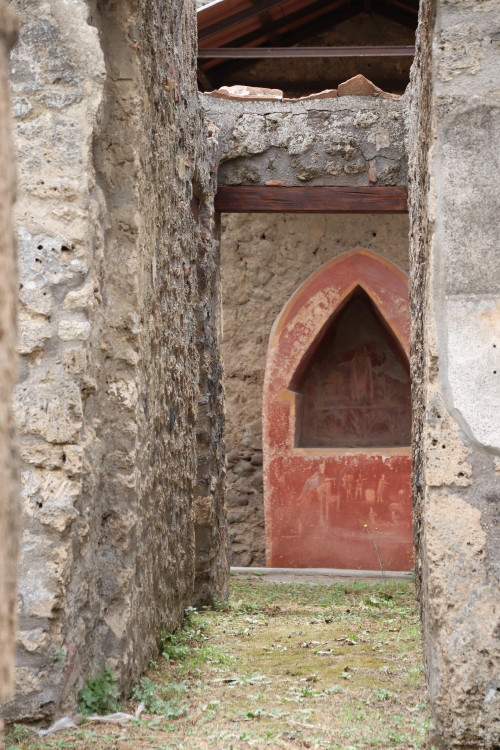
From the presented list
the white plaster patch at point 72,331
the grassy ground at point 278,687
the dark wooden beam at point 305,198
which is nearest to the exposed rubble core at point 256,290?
the dark wooden beam at point 305,198

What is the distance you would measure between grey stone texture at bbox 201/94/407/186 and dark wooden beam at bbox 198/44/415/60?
1440 mm

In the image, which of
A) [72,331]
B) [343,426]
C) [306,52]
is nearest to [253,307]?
[343,426]

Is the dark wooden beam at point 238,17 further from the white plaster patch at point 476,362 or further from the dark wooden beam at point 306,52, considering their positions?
the white plaster patch at point 476,362

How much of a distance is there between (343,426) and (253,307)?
1.28m

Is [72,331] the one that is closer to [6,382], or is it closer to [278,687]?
[278,687]

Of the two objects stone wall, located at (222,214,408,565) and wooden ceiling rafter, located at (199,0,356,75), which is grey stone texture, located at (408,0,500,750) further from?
wooden ceiling rafter, located at (199,0,356,75)

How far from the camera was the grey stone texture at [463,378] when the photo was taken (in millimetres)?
2322

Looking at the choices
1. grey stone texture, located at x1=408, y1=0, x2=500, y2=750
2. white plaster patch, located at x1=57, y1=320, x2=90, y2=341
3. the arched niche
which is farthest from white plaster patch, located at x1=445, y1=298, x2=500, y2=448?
the arched niche

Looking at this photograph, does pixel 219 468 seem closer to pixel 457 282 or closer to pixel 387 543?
pixel 387 543

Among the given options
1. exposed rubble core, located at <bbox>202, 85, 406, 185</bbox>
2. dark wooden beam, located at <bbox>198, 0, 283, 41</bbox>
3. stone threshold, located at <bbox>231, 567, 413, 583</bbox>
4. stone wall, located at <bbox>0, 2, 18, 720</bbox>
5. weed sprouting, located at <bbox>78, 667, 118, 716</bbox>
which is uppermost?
dark wooden beam, located at <bbox>198, 0, 283, 41</bbox>

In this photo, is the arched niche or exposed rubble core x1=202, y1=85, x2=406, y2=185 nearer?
exposed rubble core x1=202, y1=85, x2=406, y2=185

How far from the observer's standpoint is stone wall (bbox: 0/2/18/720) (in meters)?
1.00

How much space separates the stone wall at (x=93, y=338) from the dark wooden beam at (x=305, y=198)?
69.2 inches

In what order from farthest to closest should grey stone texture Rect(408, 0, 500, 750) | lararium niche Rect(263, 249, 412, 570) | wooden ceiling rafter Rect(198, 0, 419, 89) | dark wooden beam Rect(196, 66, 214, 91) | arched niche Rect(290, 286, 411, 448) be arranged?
dark wooden beam Rect(196, 66, 214, 91) → arched niche Rect(290, 286, 411, 448) → wooden ceiling rafter Rect(198, 0, 419, 89) → lararium niche Rect(263, 249, 412, 570) → grey stone texture Rect(408, 0, 500, 750)
